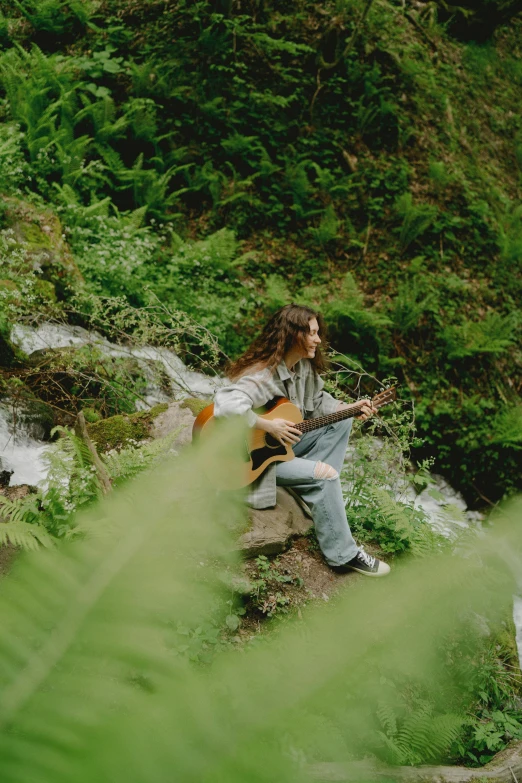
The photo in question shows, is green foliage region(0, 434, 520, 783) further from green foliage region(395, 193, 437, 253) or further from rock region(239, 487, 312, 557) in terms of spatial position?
green foliage region(395, 193, 437, 253)

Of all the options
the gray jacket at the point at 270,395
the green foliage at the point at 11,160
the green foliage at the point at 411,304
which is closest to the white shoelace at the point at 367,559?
the gray jacket at the point at 270,395

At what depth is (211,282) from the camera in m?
6.43

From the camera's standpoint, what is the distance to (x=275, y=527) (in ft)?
11.3

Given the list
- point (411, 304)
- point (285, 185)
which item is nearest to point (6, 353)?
point (411, 304)

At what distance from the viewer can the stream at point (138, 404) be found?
13.0 ft

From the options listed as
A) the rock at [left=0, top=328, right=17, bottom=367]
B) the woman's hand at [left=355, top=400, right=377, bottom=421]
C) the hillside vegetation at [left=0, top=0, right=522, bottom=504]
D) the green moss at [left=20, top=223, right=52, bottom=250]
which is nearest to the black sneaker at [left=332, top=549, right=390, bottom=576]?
the woman's hand at [left=355, top=400, right=377, bottom=421]

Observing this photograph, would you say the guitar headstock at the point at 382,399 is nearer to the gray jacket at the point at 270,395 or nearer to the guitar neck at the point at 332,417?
the guitar neck at the point at 332,417

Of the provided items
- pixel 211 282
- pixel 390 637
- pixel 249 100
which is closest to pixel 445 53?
pixel 249 100

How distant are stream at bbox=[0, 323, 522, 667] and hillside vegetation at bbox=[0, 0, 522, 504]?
0.30 metres

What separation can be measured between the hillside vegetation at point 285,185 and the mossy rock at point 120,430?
1.60 meters

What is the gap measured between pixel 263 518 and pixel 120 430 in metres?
1.25

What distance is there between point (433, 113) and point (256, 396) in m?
8.16

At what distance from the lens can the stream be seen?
397 cm

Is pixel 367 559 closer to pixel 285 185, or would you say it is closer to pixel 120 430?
pixel 120 430
